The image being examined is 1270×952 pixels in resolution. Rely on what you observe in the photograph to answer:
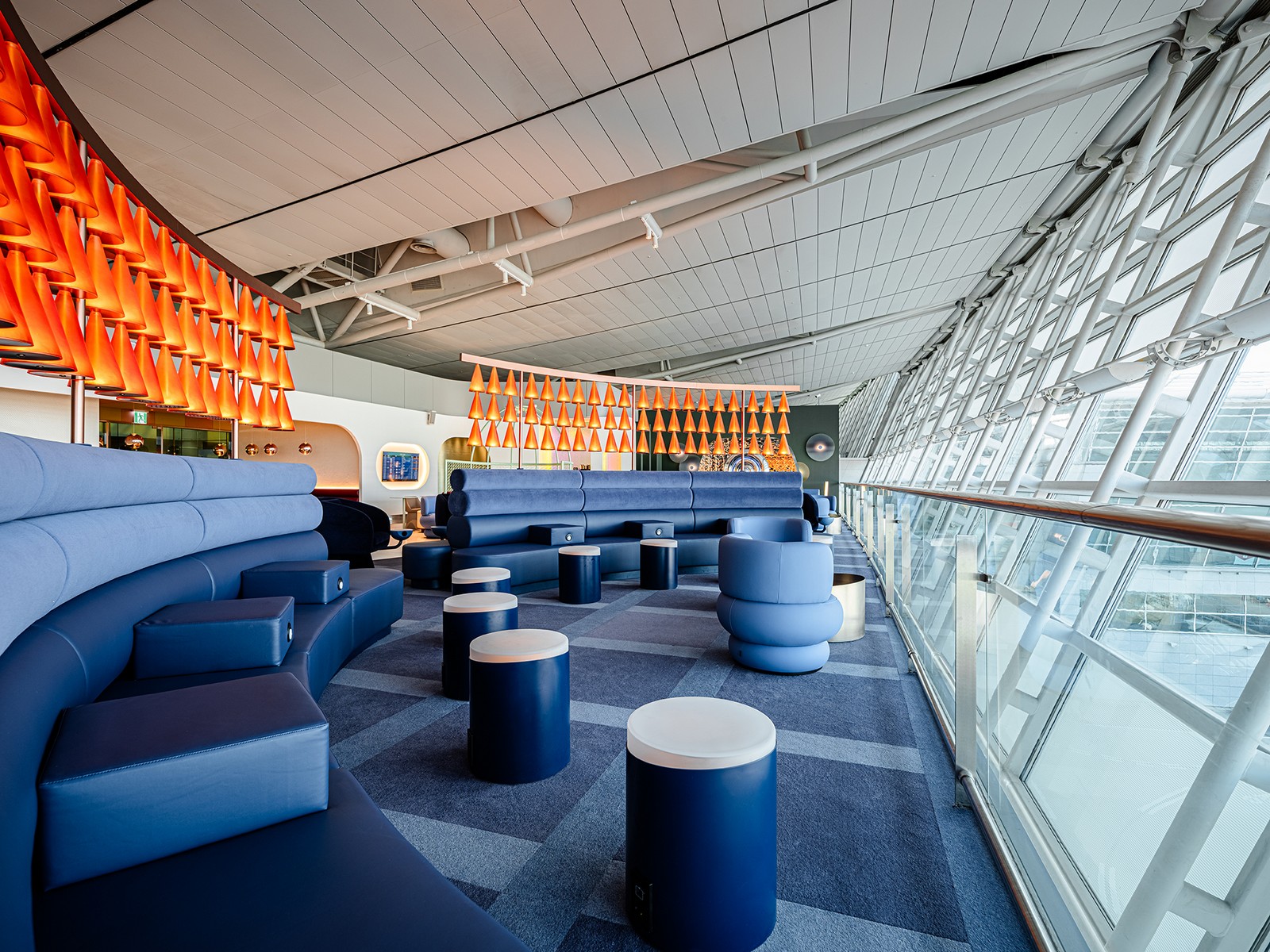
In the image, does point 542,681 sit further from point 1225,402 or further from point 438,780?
point 1225,402

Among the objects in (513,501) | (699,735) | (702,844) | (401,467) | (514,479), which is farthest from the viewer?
(401,467)

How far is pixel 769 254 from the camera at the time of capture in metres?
8.02

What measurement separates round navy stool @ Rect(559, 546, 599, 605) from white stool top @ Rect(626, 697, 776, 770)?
146 inches

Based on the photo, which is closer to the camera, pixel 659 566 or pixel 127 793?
pixel 127 793

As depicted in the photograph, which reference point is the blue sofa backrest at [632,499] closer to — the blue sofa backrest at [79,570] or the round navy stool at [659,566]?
the round navy stool at [659,566]

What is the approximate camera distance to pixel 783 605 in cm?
331

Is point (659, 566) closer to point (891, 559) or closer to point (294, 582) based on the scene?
point (891, 559)

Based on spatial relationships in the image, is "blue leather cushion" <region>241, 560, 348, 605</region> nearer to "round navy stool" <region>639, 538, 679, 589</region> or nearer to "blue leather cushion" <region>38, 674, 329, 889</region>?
"blue leather cushion" <region>38, 674, 329, 889</region>

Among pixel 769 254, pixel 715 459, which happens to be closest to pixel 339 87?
pixel 769 254

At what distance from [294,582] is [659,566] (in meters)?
3.47

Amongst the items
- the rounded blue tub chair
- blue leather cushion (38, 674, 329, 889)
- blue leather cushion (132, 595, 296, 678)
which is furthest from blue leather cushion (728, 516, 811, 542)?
blue leather cushion (38, 674, 329, 889)

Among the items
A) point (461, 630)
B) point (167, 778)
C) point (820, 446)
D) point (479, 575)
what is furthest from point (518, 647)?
point (820, 446)

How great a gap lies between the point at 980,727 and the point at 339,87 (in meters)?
4.89

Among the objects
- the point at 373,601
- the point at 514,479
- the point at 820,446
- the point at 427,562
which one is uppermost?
the point at 820,446
